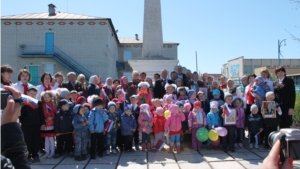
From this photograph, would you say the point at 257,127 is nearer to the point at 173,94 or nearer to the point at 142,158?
the point at 173,94

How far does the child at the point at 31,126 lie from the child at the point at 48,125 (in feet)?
0.66

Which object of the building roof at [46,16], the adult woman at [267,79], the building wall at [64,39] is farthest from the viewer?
the building roof at [46,16]

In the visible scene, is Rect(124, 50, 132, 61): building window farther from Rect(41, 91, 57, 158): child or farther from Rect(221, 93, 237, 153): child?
Rect(41, 91, 57, 158): child

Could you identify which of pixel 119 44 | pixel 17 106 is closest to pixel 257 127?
pixel 17 106

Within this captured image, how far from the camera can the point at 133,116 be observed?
6.14 meters

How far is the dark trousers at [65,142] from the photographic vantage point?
578 centimetres

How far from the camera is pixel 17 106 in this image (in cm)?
175

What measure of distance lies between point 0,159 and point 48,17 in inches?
1153

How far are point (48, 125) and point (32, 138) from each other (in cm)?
41

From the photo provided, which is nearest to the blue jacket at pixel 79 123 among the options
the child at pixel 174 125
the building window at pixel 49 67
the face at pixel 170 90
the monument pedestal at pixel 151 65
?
the child at pixel 174 125

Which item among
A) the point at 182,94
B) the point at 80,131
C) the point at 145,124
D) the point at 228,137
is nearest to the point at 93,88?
the point at 80,131

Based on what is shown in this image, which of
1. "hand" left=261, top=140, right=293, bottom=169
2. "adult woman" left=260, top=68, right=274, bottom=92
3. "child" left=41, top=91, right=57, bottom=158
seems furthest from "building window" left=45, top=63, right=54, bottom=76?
"hand" left=261, top=140, right=293, bottom=169

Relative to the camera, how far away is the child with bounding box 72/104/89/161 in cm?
545

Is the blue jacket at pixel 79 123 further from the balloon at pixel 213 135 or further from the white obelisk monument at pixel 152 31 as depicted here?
the white obelisk monument at pixel 152 31
